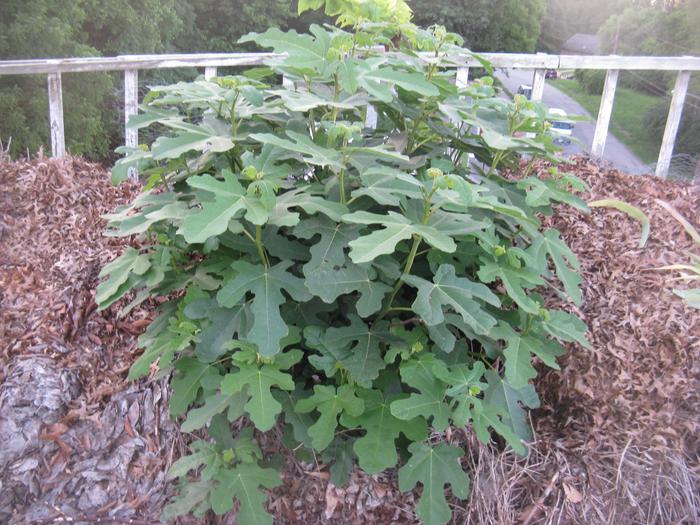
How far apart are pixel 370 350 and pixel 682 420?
4.20 feet

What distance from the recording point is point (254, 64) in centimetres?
470

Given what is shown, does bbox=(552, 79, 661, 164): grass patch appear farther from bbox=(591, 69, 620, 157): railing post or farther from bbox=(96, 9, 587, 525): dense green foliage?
bbox=(96, 9, 587, 525): dense green foliage

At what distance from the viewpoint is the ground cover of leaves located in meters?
2.20

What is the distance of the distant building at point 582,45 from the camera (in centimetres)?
1811

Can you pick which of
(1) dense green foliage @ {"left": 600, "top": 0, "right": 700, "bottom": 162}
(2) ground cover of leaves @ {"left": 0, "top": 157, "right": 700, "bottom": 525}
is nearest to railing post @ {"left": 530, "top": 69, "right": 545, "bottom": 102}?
(2) ground cover of leaves @ {"left": 0, "top": 157, "right": 700, "bottom": 525}

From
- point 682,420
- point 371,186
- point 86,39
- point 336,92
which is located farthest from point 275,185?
point 86,39

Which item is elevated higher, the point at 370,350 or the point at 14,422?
the point at 370,350

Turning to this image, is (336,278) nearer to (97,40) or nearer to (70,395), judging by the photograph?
(70,395)

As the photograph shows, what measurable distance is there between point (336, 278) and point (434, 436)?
2.73 feet

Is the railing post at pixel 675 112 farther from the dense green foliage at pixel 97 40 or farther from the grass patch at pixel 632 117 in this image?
the grass patch at pixel 632 117

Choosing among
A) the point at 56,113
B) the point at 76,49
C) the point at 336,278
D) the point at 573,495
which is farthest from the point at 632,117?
the point at 336,278

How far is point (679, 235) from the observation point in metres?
3.01

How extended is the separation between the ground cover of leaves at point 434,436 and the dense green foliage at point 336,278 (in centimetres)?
20

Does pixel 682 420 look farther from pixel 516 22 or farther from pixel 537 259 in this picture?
pixel 516 22
